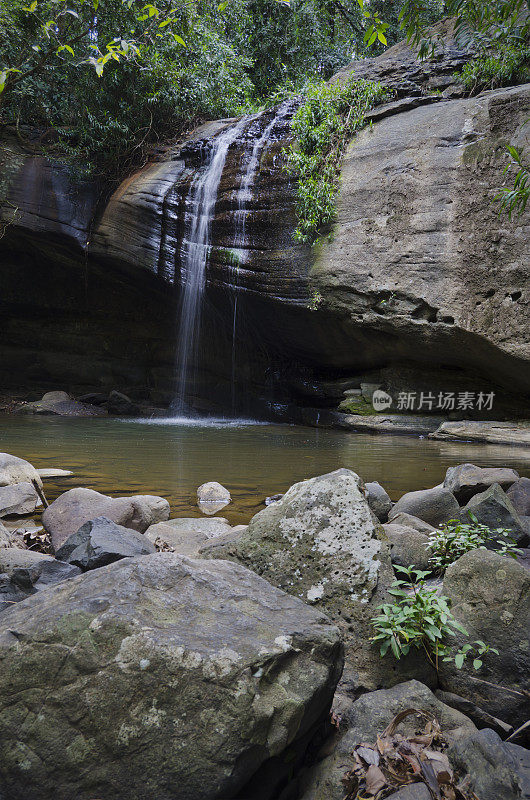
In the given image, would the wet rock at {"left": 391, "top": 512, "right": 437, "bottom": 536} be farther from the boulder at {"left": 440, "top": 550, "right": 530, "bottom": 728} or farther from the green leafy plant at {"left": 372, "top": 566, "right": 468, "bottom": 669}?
the green leafy plant at {"left": 372, "top": 566, "right": 468, "bottom": 669}

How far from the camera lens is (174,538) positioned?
130 inches

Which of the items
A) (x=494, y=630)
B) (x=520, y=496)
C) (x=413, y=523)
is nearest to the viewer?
(x=494, y=630)

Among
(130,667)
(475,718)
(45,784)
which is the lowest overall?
(475,718)

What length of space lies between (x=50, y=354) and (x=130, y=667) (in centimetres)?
1648

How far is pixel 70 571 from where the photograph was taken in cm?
220

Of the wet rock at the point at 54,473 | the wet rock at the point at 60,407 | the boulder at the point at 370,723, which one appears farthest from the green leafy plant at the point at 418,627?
the wet rock at the point at 60,407

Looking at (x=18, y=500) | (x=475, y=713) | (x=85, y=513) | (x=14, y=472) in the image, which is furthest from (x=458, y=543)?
(x=14, y=472)

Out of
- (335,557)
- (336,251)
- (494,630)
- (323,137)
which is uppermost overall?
(323,137)

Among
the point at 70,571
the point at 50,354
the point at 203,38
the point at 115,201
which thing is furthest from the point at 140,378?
the point at 70,571

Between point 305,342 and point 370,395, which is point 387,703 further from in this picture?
point 305,342

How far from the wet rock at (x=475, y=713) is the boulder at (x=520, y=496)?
2118 mm

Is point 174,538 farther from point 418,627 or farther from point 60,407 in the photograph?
point 60,407

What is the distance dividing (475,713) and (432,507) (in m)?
1.96

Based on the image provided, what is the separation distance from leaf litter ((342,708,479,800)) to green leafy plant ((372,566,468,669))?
0.25 meters
